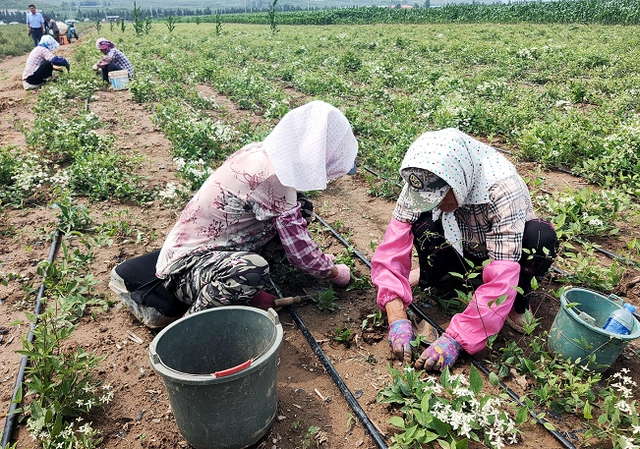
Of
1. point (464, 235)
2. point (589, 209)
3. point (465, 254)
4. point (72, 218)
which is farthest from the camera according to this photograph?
point (72, 218)

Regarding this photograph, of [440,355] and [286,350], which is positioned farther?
[286,350]

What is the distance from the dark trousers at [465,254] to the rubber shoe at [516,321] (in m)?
0.03

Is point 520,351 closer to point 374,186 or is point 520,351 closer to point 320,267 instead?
point 320,267

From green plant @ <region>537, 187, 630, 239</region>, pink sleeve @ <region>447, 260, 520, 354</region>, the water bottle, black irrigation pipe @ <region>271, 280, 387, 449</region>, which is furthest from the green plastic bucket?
green plant @ <region>537, 187, 630, 239</region>

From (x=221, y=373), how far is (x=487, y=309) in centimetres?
135

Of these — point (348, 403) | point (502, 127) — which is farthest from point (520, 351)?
point (502, 127)

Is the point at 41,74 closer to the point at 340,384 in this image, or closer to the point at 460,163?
the point at 340,384

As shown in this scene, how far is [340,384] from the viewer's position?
8.05 feet

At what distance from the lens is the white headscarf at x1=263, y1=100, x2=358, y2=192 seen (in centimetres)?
243

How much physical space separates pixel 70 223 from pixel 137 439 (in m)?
2.36

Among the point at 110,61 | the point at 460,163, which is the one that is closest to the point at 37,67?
the point at 110,61

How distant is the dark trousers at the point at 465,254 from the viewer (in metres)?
2.54

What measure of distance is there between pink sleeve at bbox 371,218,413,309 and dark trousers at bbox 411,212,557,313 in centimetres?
11

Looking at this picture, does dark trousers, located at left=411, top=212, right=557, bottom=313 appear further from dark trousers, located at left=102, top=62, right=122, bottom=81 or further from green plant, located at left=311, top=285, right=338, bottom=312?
dark trousers, located at left=102, top=62, right=122, bottom=81
